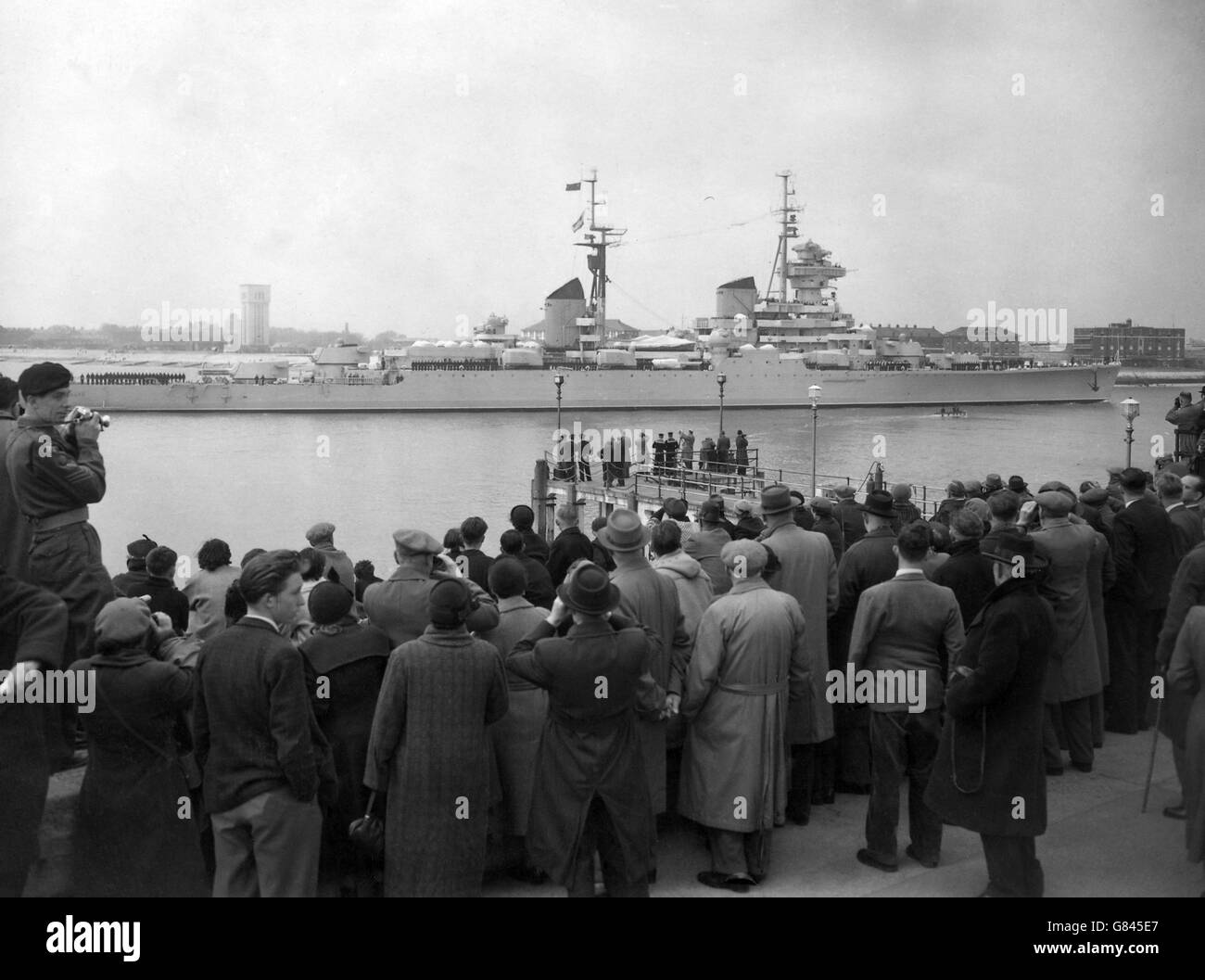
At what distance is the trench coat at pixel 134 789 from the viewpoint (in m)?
2.82

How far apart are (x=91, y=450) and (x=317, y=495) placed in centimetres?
2305

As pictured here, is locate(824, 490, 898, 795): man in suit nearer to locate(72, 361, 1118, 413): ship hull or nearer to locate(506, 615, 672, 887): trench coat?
locate(506, 615, 672, 887): trench coat

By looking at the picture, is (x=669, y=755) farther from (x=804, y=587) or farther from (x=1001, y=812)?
(x=1001, y=812)

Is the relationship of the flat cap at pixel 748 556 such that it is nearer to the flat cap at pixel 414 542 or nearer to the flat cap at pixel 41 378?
the flat cap at pixel 414 542

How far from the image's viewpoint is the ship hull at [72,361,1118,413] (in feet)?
180

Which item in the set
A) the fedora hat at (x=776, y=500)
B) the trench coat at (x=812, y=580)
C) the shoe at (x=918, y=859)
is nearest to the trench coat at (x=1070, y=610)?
the trench coat at (x=812, y=580)

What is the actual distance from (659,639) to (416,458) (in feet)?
104

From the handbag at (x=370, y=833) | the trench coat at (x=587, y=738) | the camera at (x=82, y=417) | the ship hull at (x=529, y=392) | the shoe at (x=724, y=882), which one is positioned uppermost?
the ship hull at (x=529, y=392)

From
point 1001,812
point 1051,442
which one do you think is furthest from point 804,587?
point 1051,442

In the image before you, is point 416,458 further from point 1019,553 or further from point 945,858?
point 1019,553

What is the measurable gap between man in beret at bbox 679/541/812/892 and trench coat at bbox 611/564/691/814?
3.8 inches

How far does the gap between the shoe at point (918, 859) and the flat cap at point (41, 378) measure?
341 cm
